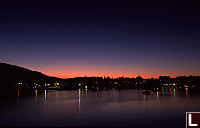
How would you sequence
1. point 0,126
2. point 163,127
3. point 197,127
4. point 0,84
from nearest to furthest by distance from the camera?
point 197,127, point 0,126, point 163,127, point 0,84

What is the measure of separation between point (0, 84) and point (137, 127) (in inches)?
7971

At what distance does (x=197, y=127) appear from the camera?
2230 cm

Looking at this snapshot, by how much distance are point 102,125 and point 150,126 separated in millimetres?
6884

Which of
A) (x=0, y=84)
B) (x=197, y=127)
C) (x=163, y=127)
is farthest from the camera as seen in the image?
(x=0, y=84)

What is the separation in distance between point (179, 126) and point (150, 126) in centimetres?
397

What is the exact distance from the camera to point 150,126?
27.3 m

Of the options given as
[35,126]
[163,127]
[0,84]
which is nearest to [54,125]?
[35,126]

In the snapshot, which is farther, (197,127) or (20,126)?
(20,126)

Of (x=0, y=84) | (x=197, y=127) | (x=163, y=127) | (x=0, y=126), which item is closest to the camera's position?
(x=197, y=127)

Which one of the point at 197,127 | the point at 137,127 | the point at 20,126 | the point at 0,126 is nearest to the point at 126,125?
the point at 137,127

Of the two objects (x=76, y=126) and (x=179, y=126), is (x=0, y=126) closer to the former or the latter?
(x=76, y=126)

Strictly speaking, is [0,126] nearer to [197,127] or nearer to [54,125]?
[54,125]

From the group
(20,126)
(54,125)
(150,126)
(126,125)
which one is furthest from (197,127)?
(20,126)

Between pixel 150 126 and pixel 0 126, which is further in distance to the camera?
pixel 150 126
